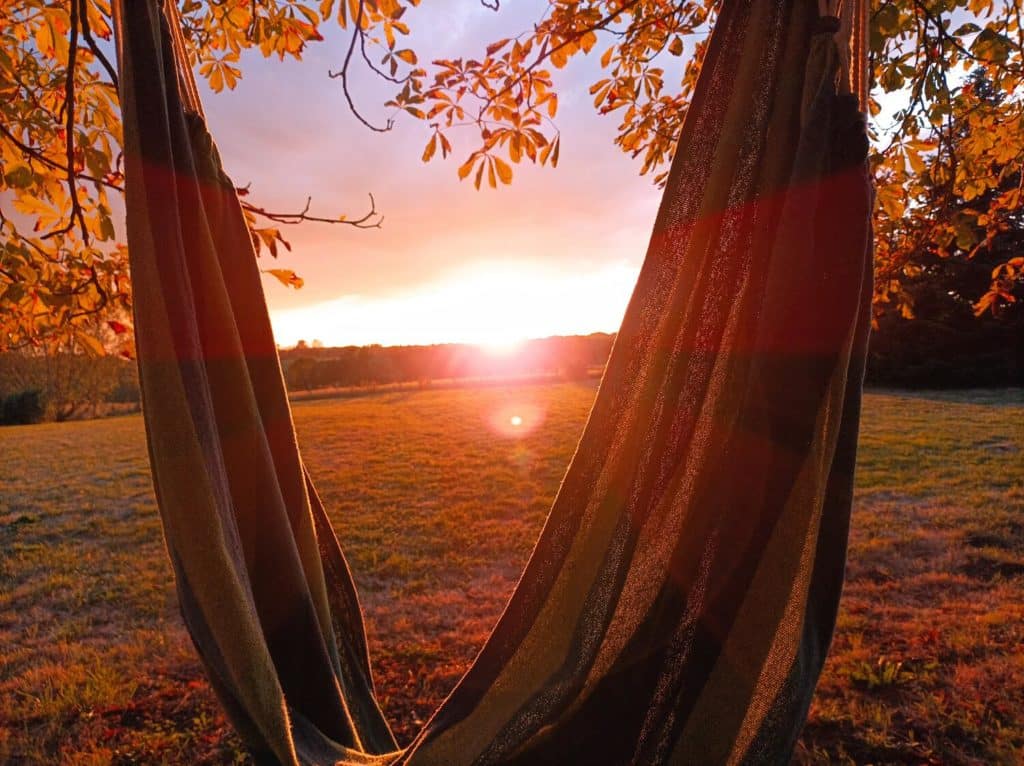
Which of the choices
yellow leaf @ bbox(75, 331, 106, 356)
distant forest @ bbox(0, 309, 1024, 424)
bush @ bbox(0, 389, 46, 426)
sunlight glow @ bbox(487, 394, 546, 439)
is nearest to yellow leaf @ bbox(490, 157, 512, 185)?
yellow leaf @ bbox(75, 331, 106, 356)

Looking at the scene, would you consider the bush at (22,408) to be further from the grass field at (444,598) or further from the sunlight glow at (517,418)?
the sunlight glow at (517,418)

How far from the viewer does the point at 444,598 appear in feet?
12.0

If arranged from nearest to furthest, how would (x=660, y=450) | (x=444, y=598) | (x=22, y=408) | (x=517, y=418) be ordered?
(x=660, y=450), (x=444, y=598), (x=517, y=418), (x=22, y=408)

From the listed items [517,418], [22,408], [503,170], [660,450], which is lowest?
[517,418]

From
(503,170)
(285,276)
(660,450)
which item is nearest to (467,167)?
(503,170)

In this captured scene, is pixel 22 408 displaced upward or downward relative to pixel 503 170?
downward

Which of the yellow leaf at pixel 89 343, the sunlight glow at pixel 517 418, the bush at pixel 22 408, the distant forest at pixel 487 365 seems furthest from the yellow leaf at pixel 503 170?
the bush at pixel 22 408

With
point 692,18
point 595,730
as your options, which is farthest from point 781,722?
point 692,18

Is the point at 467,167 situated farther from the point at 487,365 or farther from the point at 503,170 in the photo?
the point at 487,365

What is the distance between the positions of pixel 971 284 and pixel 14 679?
60.9 feet

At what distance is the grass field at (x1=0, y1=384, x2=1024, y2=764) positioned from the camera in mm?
2232

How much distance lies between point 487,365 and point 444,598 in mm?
21486

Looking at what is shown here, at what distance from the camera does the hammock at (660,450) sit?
0.89 meters

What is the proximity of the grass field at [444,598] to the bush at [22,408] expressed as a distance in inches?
510
